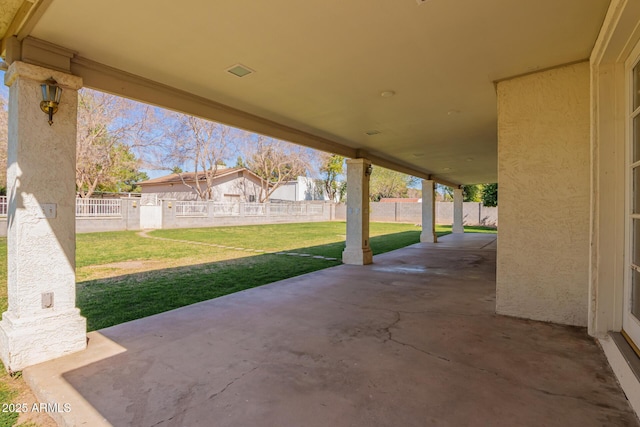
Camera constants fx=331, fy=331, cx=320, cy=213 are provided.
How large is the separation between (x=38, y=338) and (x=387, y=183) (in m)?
38.1

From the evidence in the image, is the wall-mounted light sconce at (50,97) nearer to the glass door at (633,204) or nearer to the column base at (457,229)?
the glass door at (633,204)

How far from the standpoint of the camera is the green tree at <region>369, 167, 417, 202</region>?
38750mm

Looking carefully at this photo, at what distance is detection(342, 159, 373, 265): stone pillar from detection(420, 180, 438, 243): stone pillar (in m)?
5.89

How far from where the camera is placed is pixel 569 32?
2928 mm

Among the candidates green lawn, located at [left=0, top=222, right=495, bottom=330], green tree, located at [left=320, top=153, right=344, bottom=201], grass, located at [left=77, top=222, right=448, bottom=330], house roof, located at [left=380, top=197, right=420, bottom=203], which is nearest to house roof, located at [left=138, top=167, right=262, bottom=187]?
green tree, located at [left=320, top=153, right=344, bottom=201]

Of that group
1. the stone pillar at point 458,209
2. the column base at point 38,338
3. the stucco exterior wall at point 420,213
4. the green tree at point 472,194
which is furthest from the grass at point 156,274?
the green tree at point 472,194

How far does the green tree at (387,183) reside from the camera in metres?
38.8

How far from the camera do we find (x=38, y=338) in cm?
285

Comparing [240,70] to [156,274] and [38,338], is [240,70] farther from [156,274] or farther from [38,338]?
[156,274]

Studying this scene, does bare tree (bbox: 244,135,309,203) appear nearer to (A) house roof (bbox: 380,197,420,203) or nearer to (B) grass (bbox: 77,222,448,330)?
(A) house roof (bbox: 380,197,420,203)

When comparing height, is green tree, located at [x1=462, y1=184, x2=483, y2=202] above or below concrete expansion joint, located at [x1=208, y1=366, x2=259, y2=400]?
above

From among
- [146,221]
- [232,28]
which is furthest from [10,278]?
[146,221]

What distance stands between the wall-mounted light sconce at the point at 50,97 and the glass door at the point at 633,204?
4927mm

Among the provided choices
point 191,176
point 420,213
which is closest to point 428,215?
point 420,213
